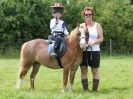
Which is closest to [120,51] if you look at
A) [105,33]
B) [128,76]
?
[105,33]

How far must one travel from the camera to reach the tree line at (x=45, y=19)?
3200cm

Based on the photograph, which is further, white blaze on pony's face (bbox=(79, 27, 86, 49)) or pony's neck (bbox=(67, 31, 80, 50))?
pony's neck (bbox=(67, 31, 80, 50))

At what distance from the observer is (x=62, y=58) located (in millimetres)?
11078

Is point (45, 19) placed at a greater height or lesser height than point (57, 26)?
lesser

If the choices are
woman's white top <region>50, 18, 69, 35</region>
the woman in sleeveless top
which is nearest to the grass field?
the woman in sleeveless top

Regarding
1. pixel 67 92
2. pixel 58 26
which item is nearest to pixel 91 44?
pixel 58 26

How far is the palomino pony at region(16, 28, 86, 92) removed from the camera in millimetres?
10946

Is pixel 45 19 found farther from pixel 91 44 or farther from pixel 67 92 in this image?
pixel 67 92

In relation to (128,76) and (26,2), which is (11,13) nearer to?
(26,2)

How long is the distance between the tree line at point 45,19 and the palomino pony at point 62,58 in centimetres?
1970

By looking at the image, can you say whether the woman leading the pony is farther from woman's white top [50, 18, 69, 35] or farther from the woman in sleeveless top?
the woman in sleeveless top

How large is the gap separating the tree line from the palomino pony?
19702mm

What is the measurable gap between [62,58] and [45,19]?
76.4 feet

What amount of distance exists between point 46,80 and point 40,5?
20.7m
